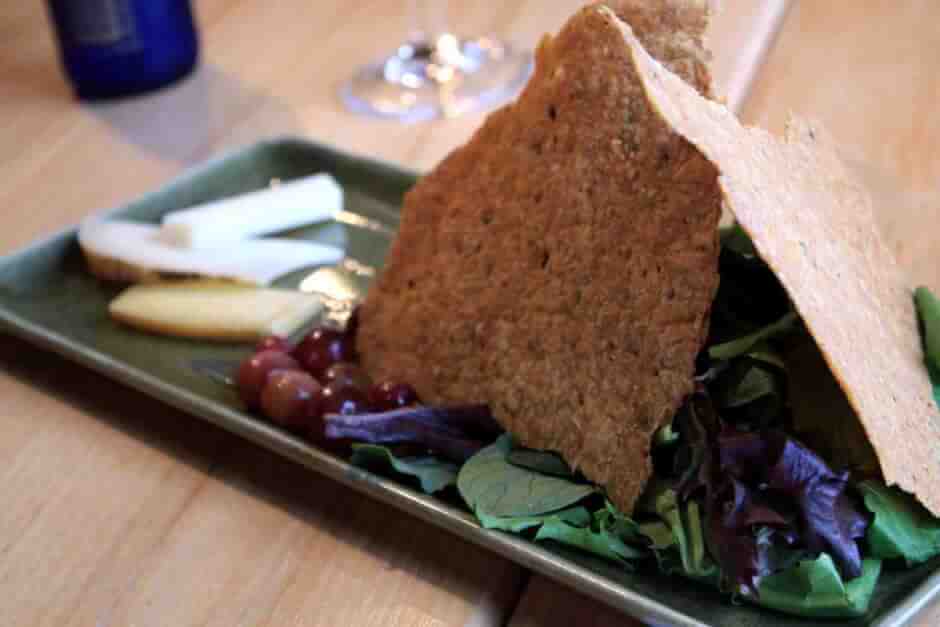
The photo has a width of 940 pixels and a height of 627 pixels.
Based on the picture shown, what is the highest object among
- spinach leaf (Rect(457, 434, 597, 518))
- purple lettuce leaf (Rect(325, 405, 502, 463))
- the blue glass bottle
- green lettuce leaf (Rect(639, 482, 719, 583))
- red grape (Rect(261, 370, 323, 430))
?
green lettuce leaf (Rect(639, 482, 719, 583))

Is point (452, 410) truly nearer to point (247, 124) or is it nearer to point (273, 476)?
point (273, 476)

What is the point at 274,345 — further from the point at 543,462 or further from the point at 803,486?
the point at 803,486

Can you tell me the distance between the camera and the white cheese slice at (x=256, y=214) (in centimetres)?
130

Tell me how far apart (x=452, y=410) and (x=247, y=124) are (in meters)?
0.96

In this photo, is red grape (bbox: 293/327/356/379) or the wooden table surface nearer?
the wooden table surface

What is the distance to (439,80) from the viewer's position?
1.83 meters

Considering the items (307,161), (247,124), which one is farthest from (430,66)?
(307,161)

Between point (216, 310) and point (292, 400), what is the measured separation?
0.85ft

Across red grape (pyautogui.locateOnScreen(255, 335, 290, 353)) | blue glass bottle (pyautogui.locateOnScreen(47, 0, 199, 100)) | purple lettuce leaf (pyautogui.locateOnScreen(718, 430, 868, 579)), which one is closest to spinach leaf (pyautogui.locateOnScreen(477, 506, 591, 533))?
purple lettuce leaf (pyautogui.locateOnScreen(718, 430, 868, 579))

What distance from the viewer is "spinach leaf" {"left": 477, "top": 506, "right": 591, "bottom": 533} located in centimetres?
80

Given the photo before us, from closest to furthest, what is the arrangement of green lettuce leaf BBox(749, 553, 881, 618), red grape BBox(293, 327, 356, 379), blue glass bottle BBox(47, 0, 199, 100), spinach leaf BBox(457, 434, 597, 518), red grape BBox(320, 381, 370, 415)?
green lettuce leaf BBox(749, 553, 881, 618) → spinach leaf BBox(457, 434, 597, 518) → red grape BBox(320, 381, 370, 415) → red grape BBox(293, 327, 356, 379) → blue glass bottle BBox(47, 0, 199, 100)

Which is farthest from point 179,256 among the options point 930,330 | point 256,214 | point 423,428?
point 930,330

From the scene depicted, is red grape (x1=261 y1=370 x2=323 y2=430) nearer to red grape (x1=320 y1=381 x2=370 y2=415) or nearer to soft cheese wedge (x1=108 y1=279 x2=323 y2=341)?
red grape (x1=320 y1=381 x2=370 y2=415)

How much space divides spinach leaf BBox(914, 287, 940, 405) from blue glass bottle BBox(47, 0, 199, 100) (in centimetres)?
132
